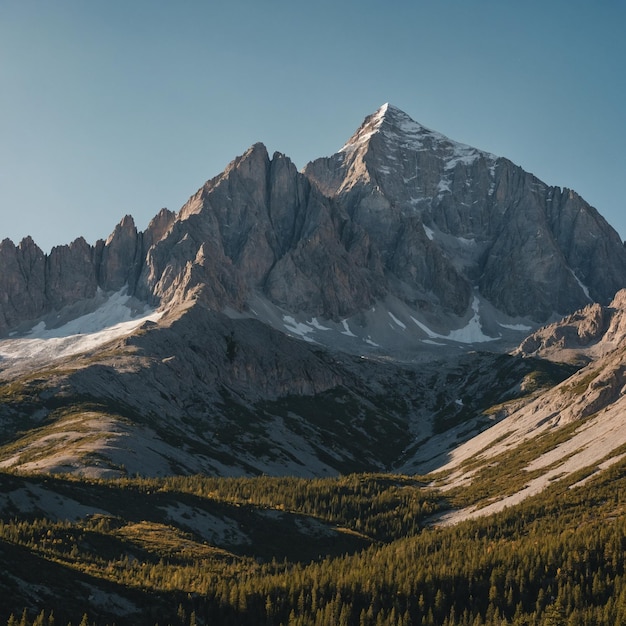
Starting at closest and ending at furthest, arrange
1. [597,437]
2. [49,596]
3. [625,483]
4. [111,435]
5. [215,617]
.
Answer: [49,596]
[215,617]
[625,483]
[597,437]
[111,435]

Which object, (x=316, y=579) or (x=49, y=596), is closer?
(x=49, y=596)

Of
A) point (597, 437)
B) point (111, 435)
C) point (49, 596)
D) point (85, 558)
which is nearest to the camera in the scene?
point (49, 596)

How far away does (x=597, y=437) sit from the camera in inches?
6993

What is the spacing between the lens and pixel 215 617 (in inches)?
3989

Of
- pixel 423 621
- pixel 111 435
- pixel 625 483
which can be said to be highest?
pixel 111 435

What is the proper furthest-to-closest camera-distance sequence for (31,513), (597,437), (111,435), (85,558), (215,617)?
(111,435), (597,437), (31,513), (85,558), (215,617)

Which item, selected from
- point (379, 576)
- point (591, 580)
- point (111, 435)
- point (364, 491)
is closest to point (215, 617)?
point (379, 576)

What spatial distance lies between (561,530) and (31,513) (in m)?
79.4

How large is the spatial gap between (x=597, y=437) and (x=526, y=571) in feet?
231

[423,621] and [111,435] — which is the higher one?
[111,435]

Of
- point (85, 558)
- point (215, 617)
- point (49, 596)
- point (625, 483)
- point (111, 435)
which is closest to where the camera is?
point (49, 596)

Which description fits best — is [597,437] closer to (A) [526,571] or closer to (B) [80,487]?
(A) [526,571]

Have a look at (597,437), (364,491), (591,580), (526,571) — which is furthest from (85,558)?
(597,437)

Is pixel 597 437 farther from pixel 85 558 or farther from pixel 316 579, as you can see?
pixel 85 558
